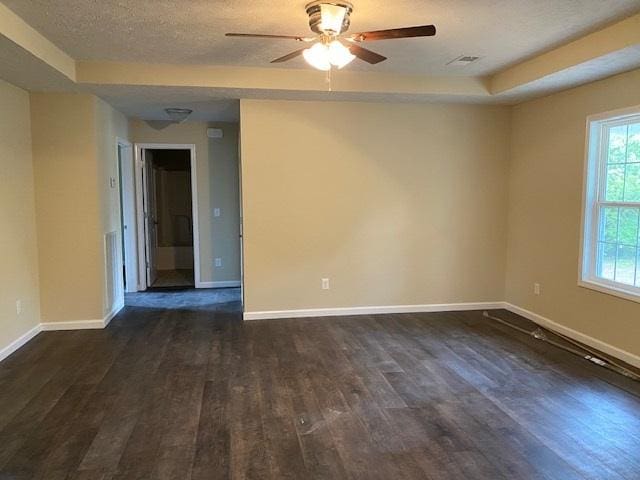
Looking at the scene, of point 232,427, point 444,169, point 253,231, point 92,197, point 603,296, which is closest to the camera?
point 232,427

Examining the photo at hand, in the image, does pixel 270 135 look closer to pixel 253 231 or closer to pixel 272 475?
pixel 253 231

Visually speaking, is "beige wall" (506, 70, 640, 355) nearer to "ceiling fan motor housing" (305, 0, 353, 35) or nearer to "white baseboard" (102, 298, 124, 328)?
"ceiling fan motor housing" (305, 0, 353, 35)

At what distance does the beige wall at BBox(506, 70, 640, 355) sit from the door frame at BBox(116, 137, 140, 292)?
490 cm

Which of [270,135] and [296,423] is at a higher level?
[270,135]

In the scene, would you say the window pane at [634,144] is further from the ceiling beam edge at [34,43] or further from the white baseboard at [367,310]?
the ceiling beam edge at [34,43]

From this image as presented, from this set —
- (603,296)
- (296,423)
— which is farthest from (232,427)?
(603,296)

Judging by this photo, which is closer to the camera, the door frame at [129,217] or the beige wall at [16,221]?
the beige wall at [16,221]

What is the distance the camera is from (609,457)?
8.16ft

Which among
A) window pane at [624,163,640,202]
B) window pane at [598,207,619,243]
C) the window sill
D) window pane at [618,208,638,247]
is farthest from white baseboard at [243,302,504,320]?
window pane at [624,163,640,202]

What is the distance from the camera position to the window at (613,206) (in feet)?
12.7

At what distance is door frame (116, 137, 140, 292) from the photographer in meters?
6.35

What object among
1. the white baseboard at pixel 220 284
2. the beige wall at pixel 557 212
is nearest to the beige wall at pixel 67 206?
the white baseboard at pixel 220 284

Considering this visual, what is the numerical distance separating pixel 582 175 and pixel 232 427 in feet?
12.1

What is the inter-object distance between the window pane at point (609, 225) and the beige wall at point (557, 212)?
0.23m
